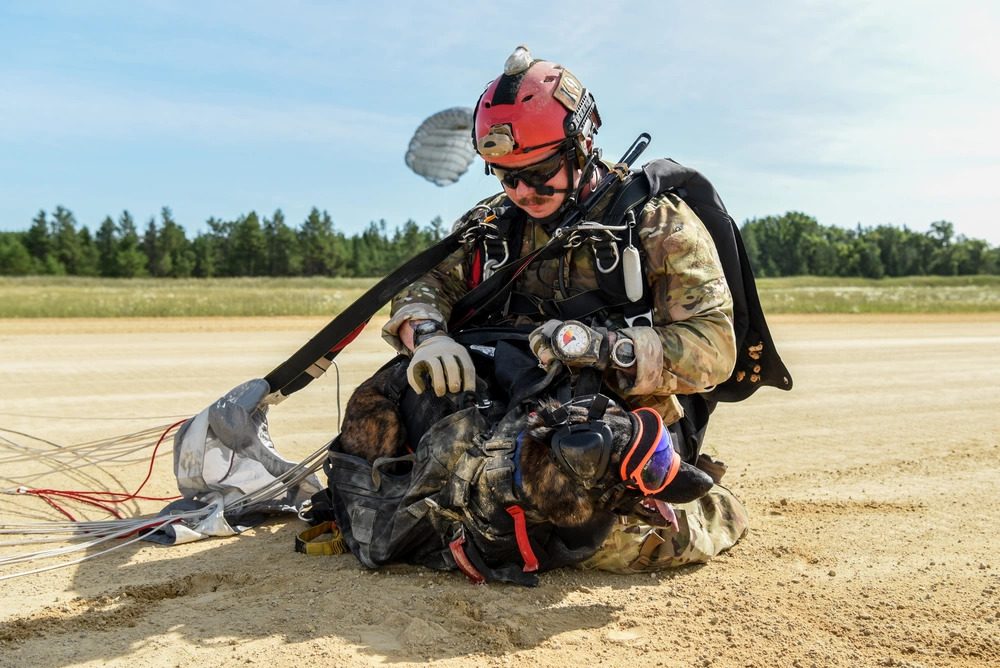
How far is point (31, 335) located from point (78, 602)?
13.7 m

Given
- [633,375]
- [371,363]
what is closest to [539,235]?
[633,375]

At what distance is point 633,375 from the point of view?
3.39 metres

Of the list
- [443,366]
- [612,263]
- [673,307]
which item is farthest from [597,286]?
[443,366]

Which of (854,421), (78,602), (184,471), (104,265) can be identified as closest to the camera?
(78,602)

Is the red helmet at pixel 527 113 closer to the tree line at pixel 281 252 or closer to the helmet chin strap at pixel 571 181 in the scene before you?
the helmet chin strap at pixel 571 181

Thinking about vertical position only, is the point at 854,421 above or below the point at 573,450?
below

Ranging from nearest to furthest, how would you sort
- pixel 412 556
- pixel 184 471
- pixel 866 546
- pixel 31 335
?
pixel 412 556, pixel 866 546, pixel 184 471, pixel 31 335

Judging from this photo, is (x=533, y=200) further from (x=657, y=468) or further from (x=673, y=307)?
(x=657, y=468)

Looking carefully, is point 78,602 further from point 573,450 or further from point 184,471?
point 573,450

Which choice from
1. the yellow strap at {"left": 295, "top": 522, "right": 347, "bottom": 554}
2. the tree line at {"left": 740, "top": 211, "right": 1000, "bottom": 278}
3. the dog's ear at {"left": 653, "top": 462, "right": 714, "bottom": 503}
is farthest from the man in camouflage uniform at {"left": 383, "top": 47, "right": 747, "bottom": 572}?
the tree line at {"left": 740, "top": 211, "right": 1000, "bottom": 278}

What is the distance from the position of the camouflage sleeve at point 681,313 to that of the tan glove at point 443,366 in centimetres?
67

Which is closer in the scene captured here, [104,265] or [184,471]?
[184,471]

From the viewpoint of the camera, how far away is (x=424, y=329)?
12.8 feet

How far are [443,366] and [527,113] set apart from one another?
1.20m
